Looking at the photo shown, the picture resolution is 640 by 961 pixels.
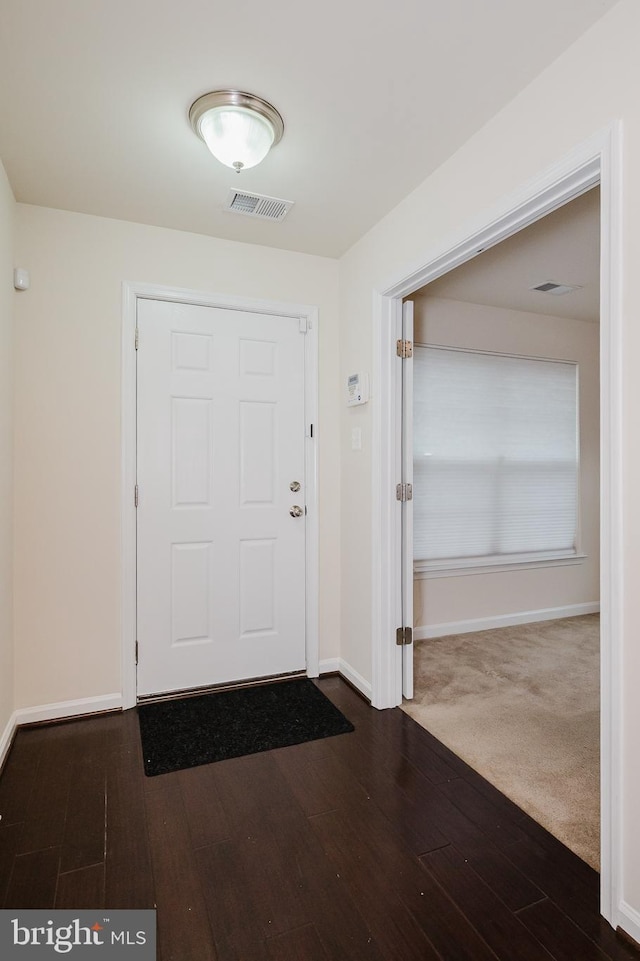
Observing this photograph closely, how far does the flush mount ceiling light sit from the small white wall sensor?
1.14 m

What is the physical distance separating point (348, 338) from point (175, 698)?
2.25m

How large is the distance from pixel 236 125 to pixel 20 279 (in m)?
1.31

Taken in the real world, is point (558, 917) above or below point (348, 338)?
below

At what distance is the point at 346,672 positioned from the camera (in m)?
3.09

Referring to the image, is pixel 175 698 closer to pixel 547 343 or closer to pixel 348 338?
pixel 348 338

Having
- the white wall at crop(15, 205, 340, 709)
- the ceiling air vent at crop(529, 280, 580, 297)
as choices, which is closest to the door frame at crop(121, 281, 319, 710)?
the white wall at crop(15, 205, 340, 709)

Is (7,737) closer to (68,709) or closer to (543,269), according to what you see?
(68,709)

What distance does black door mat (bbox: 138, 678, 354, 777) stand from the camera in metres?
2.30

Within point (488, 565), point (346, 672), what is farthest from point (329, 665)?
point (488, 565)

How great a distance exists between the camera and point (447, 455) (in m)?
3.97

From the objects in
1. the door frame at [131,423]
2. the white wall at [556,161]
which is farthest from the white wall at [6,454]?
the white wall at [556,161]

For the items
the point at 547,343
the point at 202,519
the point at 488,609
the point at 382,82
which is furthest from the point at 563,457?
the point at 382,82

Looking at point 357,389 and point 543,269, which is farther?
point 543,269

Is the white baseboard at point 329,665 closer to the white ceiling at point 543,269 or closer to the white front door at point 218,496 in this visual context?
the white front door at point 218,496
